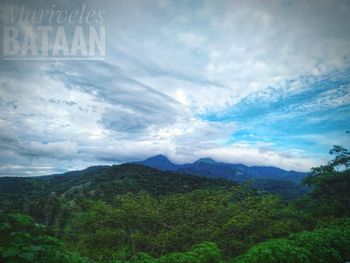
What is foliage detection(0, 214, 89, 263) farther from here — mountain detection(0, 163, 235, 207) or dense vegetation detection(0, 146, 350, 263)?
mountain detection(0, 163, 235, 207)

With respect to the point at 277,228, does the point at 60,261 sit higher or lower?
higher

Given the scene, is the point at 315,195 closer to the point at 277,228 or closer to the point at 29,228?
the point at 277,228

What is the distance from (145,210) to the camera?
15.0 meters

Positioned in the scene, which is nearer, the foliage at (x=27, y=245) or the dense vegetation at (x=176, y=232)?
the foliage at (x=27, y=245)

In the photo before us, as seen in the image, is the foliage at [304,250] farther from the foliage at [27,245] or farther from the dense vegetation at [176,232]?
the foliage at [27,245]

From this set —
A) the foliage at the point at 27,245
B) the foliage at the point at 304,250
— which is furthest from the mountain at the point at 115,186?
the foliage at the point at 27,245

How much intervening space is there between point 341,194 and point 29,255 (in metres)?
32.1

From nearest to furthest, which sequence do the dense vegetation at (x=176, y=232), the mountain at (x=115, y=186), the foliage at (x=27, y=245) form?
the foliage at (x=27, y=245)
the dense vegetation at (x=176, y=232)
the mountain at (x=115, y=186)

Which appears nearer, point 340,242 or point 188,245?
point 340,242

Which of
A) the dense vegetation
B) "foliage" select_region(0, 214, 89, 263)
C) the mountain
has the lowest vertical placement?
the mountain

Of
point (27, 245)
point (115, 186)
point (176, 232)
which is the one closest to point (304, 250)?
point (27, 245)

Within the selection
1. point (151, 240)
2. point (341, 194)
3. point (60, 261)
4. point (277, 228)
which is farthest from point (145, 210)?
point (341, 194)

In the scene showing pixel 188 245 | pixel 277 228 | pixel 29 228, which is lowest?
pixel 188 245

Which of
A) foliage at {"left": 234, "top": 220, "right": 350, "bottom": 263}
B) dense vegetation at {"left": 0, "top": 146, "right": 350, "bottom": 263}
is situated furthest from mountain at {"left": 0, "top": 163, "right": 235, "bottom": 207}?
foliage at {"left": 234, "top": 220, "right": 350, "bottom": 263}
